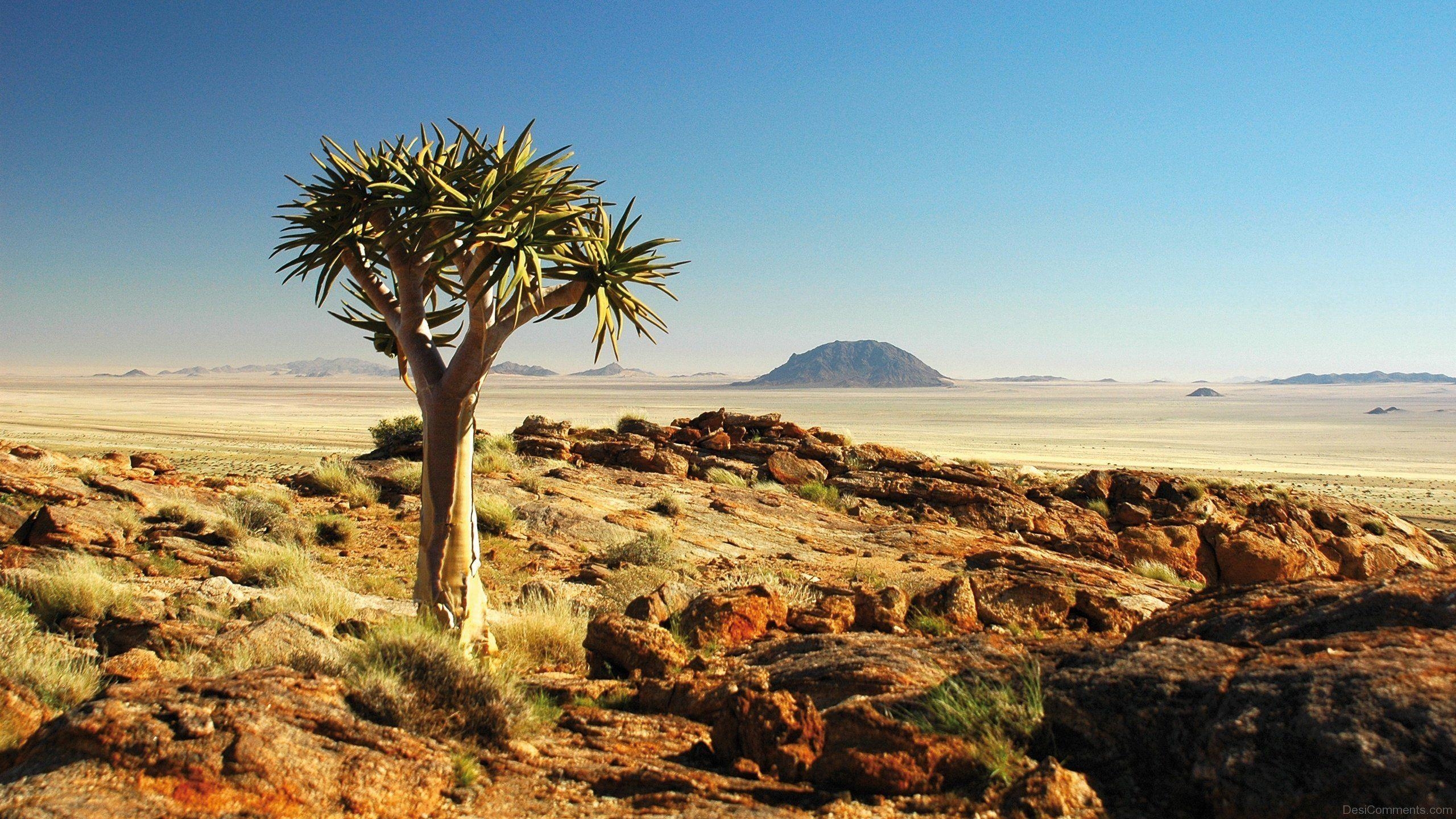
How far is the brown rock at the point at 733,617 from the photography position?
7.48 metres

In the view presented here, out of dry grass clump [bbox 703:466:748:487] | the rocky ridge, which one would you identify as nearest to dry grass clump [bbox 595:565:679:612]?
the rocky ridge

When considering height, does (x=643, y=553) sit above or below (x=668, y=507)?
below

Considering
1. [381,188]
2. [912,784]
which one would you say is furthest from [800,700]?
[381,188]

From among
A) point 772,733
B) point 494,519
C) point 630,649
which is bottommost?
point 630,649

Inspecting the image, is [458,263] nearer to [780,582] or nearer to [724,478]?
[780,582]

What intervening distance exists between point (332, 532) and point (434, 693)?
802cm

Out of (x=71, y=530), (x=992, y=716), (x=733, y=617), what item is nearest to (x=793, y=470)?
(x=733, y=617)

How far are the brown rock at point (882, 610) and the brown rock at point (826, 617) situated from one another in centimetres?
8

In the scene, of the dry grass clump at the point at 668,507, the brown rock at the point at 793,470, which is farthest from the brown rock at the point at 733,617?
the brown rock at the point at 793,470

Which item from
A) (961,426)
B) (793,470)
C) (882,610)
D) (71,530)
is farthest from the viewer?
(961,426)

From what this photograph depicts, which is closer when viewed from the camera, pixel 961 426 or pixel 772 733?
pixel 772 733

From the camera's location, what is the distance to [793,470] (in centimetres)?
2014

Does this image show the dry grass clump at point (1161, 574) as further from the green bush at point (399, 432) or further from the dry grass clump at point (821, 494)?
the green bush at point (399, 432)

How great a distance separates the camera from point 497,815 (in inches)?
152
